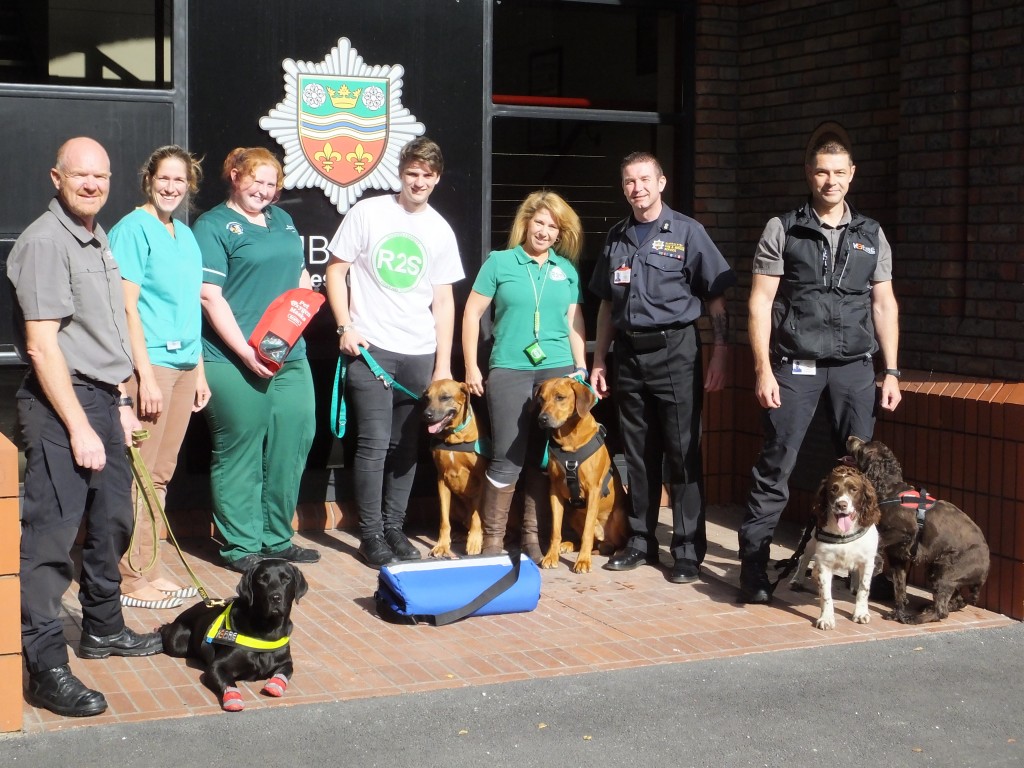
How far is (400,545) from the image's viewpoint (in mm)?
7297

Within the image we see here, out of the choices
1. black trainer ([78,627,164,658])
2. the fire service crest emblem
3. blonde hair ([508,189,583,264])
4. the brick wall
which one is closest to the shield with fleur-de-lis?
the fire service crest emblem

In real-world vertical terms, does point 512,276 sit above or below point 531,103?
below

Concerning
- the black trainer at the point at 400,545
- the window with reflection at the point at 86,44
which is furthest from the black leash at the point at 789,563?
the window with reflection at the point at 86,44

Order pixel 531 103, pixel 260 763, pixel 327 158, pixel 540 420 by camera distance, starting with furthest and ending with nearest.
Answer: pixel 531 103 → pixel 327 158 → pixel 540 420 → pixel 260 763

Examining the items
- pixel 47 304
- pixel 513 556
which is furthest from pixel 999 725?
pixel 47 304

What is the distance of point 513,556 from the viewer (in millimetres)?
6367

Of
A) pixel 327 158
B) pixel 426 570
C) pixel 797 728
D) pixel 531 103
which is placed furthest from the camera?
pixel 531 103

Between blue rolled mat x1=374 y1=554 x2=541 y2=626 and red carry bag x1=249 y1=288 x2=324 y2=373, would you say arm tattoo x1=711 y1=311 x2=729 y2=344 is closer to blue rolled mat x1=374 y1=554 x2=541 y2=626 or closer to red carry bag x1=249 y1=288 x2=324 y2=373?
blue rolled mat x1=374 y1=554 x2=541 y2=626

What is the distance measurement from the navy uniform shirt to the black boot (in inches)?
49.2

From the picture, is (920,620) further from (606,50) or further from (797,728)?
(606,50)

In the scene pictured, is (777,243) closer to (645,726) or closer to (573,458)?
(573,458)

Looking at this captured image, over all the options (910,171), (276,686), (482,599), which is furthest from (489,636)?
(910,171)

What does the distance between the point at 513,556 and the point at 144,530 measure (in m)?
1.82

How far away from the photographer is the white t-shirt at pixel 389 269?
702cm
